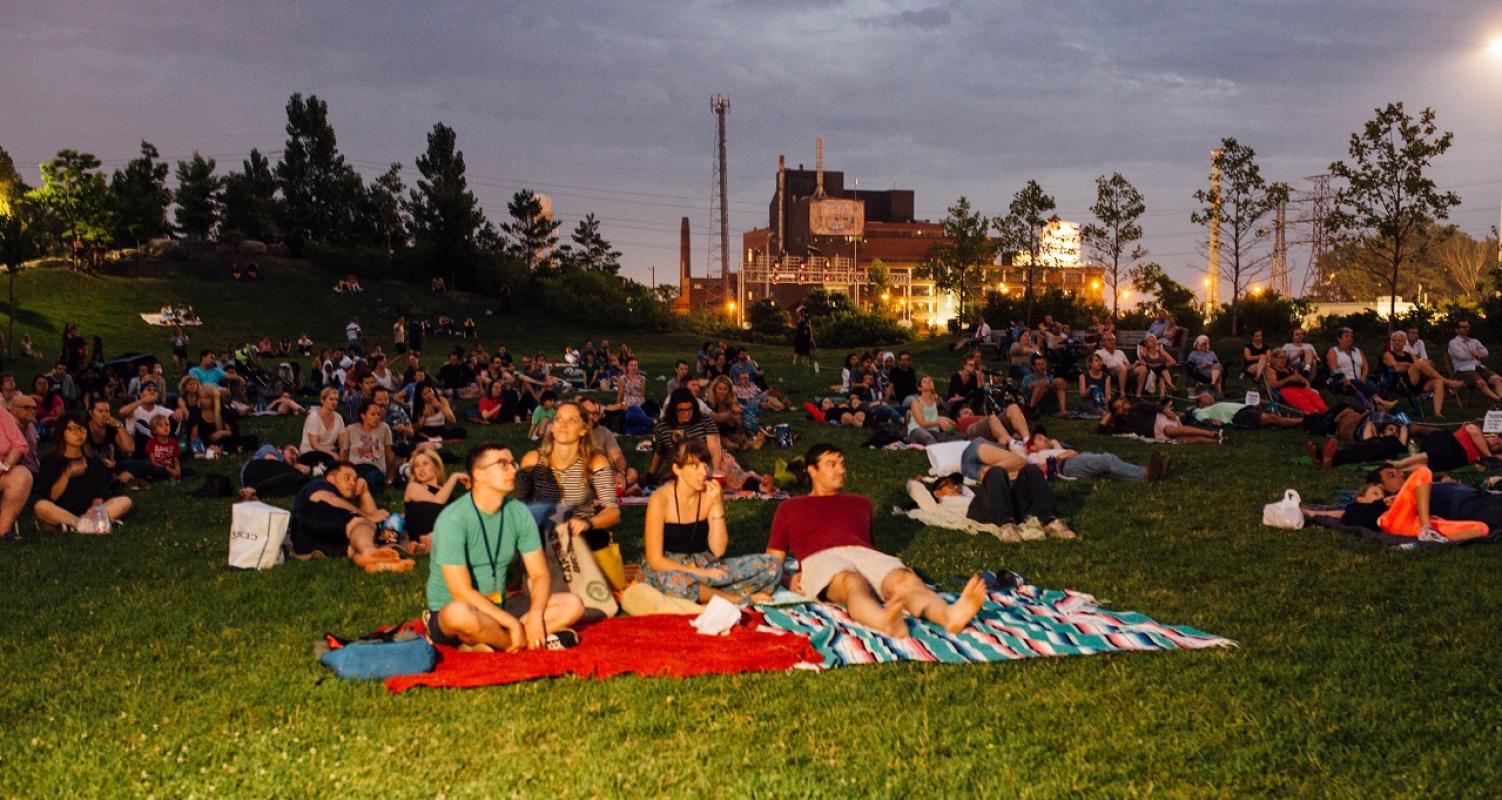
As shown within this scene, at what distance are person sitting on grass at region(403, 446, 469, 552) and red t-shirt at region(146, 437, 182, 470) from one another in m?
5.44

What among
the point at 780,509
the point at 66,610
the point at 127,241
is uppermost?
the point at 127,241

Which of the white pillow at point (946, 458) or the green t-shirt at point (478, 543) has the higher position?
the green t-shirt at point (478, 543)

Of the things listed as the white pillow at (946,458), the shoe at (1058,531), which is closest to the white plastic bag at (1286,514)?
the shoe at (1058,531)

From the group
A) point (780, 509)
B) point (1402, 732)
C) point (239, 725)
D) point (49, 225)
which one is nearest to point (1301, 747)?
point (1402, 732)

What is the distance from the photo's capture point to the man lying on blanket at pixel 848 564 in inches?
258

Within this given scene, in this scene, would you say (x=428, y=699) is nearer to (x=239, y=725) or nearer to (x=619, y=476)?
(x=239, y=725)

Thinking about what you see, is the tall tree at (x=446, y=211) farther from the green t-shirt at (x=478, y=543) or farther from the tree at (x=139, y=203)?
the green t-shirt at (x=478, y=543)

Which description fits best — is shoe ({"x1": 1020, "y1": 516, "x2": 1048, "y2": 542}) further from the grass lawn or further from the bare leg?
the bare leg

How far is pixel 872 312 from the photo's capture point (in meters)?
53.4

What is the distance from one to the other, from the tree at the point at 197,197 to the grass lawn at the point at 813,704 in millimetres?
61888

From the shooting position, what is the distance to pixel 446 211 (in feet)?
196

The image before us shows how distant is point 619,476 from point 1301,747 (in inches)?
275

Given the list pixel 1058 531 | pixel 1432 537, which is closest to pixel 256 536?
pixel 1058 531

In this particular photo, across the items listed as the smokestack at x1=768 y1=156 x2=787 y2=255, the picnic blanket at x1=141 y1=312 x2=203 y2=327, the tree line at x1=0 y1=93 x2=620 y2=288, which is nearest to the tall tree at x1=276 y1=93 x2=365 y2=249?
the tree line at x1=0 y1=93 x2=620 y2=288
